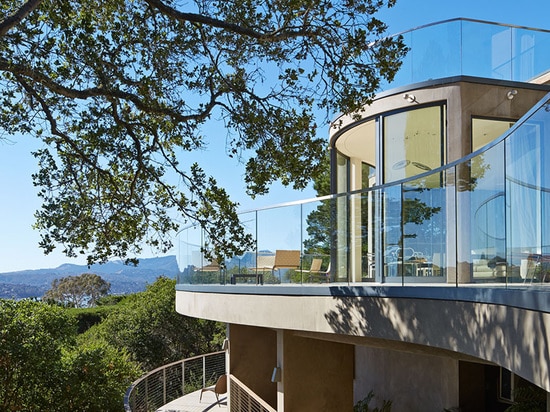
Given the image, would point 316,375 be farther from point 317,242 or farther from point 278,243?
point 317,242

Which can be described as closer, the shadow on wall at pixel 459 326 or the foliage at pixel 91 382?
the shadow on wall at pixel 459 326

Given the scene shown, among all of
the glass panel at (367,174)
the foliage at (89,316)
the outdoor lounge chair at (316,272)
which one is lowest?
the foliage at (89,316)

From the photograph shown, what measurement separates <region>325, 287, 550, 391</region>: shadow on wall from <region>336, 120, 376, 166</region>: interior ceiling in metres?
4.75

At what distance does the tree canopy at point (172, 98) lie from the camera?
9.25 m

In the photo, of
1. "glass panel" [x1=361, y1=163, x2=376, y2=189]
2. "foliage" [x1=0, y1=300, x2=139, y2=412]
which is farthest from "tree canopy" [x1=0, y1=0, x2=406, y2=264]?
"foliage" [x1=0, y1=300, x2=139, y2=412]

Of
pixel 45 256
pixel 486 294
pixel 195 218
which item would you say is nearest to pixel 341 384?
pixel 195 218

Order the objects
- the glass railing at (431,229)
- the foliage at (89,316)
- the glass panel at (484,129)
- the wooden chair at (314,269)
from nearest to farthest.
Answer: the glass railing at (431,229), the wooden chair at (314,269), the glass panel at (484,129), the foliage at (89,316)

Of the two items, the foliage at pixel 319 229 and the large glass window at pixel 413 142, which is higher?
the large glass window at pixel 413 142

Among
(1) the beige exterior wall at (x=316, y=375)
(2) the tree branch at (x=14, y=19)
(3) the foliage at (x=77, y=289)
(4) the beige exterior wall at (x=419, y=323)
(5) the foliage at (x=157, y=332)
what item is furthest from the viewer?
(3) the foliage at (x=77, y=289)

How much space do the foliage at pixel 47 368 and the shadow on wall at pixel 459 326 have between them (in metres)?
8.69

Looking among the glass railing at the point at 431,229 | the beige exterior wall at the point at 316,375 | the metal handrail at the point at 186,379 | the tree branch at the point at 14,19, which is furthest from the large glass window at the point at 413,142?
the metal handrail at the point at 186,379

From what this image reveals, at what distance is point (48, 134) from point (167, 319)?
17523 millimetres

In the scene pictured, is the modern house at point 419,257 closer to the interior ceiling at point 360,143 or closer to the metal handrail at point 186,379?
the interior ceiling at point 360,143

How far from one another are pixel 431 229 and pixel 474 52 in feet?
16.8
